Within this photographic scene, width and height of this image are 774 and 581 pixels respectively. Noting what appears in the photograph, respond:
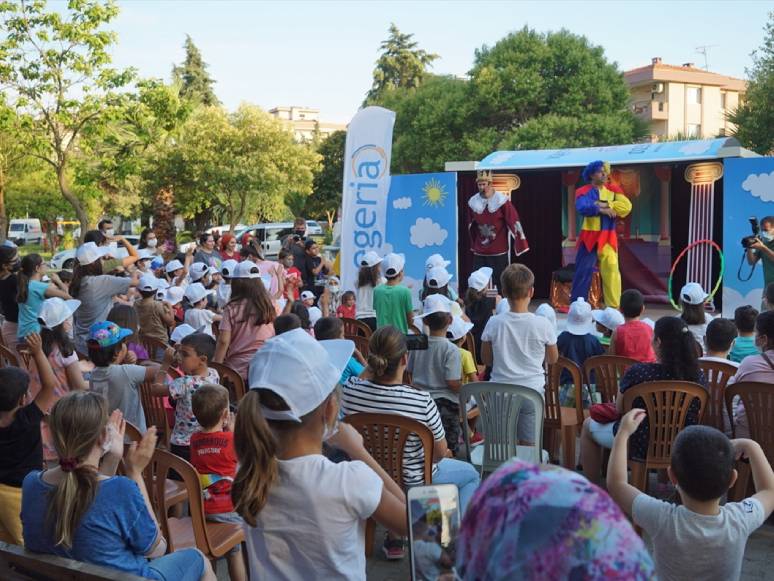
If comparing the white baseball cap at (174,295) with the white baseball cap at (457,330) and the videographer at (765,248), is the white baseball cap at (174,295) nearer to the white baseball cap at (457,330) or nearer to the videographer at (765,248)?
the white baseball cap at (457,330)

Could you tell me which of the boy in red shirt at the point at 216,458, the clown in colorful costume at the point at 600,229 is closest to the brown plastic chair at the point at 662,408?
the boy in red shirt at the point at 216,458

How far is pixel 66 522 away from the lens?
7.77ft

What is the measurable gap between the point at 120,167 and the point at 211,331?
1013 cm

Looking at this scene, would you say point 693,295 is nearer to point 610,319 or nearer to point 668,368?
point 610,319

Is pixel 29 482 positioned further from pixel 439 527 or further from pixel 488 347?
pixel 488 347

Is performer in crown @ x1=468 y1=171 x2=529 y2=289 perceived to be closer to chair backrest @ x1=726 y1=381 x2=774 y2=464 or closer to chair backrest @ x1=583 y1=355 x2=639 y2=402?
chair backrest @ x1=583 y1=355 x2=639 y2=402

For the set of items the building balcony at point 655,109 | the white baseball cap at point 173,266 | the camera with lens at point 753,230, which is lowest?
the white baseball cap at point 173,266

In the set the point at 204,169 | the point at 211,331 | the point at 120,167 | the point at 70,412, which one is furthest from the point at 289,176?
the point at 70,412

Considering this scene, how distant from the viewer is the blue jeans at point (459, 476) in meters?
3.59

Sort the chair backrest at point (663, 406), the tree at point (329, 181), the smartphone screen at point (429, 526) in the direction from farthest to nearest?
the tree at point (329, 181), the chair backrest at point (663, 406), the smartphone screen at point (429, 526)

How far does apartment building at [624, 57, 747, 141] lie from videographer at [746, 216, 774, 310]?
1726 inches

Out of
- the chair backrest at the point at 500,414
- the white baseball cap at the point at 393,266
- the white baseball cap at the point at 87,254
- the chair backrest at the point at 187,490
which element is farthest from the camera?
the white baseball cap at the point at 393,266

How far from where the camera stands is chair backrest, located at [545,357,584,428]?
16.2 feet

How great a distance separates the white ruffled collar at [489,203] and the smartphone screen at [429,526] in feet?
33.1
